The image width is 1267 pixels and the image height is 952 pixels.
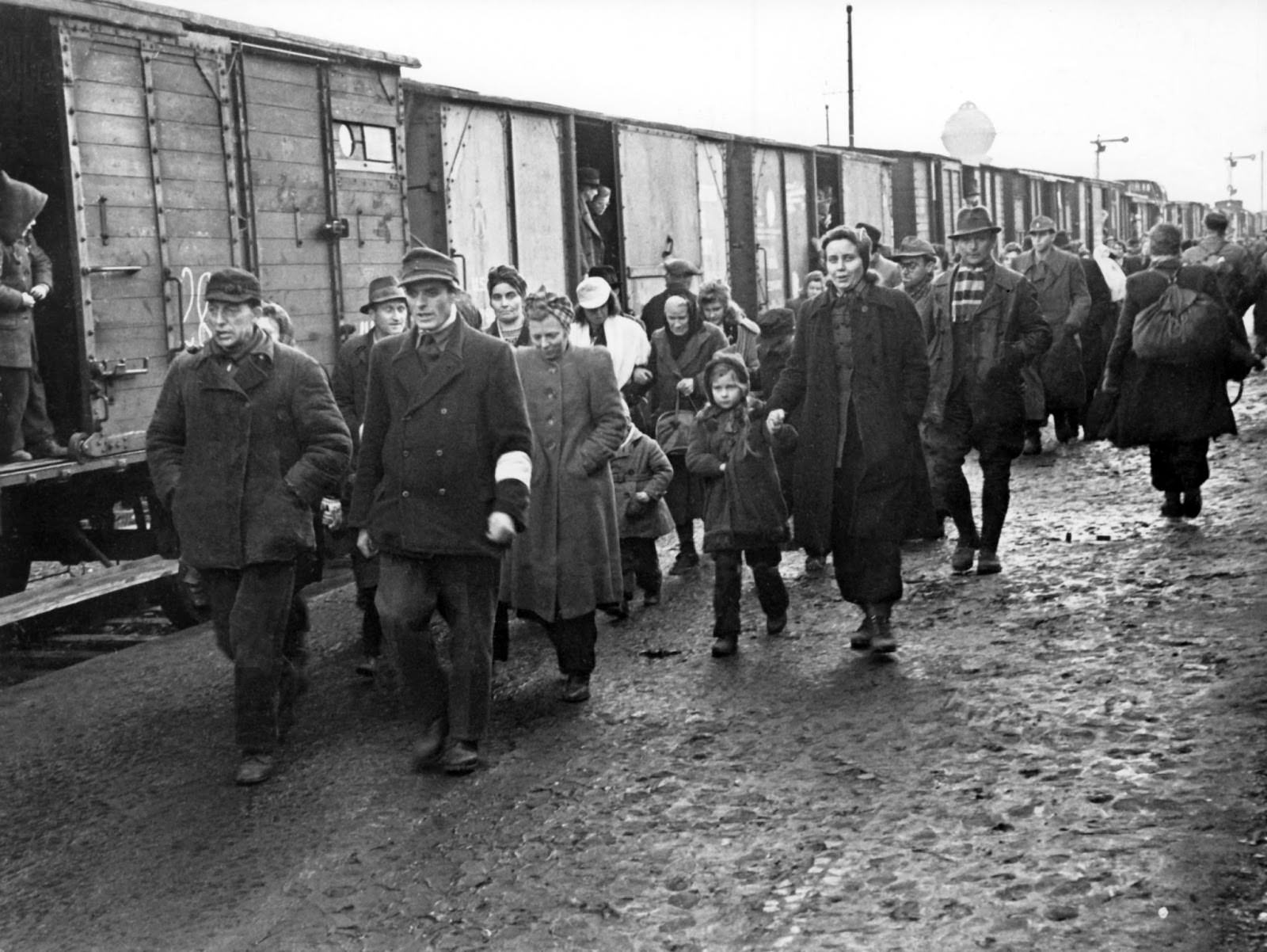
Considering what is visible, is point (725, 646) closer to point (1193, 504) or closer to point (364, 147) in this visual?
point (1193, 504)

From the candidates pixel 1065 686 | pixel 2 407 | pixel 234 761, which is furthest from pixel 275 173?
pixel 1065 686

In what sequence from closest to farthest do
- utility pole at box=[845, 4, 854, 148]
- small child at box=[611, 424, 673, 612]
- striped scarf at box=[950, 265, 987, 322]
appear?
small child at box=[611, 424, 673, 612], striped scarf at box=[950, 265, 987, 322], utility pole at box=[845, 4, 854, 148]

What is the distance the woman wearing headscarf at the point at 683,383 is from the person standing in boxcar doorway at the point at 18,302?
3586 millimetres

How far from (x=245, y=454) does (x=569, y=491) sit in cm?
141

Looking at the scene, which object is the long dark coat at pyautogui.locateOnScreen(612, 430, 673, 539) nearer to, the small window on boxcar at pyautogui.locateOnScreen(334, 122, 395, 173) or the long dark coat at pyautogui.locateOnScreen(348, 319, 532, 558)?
the long dark coat at pyautogui.locateOnScreen(348, 319, 532, 558)

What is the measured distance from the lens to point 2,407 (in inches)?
327

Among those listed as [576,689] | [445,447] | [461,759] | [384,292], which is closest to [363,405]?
[384,292]

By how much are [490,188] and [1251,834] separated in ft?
33.8

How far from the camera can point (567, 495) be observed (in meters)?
6.41

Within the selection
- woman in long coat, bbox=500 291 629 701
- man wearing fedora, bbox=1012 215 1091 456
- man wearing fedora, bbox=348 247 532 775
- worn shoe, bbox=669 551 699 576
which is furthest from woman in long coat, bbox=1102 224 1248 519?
man wearing fedora, bbox=348 247 532 775

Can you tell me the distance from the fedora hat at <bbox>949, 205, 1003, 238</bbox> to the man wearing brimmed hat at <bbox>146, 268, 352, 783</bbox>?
13.8 feet

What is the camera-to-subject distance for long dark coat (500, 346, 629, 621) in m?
6.37

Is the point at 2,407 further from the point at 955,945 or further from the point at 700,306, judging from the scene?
the point at 955,945

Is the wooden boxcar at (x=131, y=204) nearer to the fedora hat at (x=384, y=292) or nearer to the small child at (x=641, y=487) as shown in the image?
the fedora hat at (x=384, y=292)
